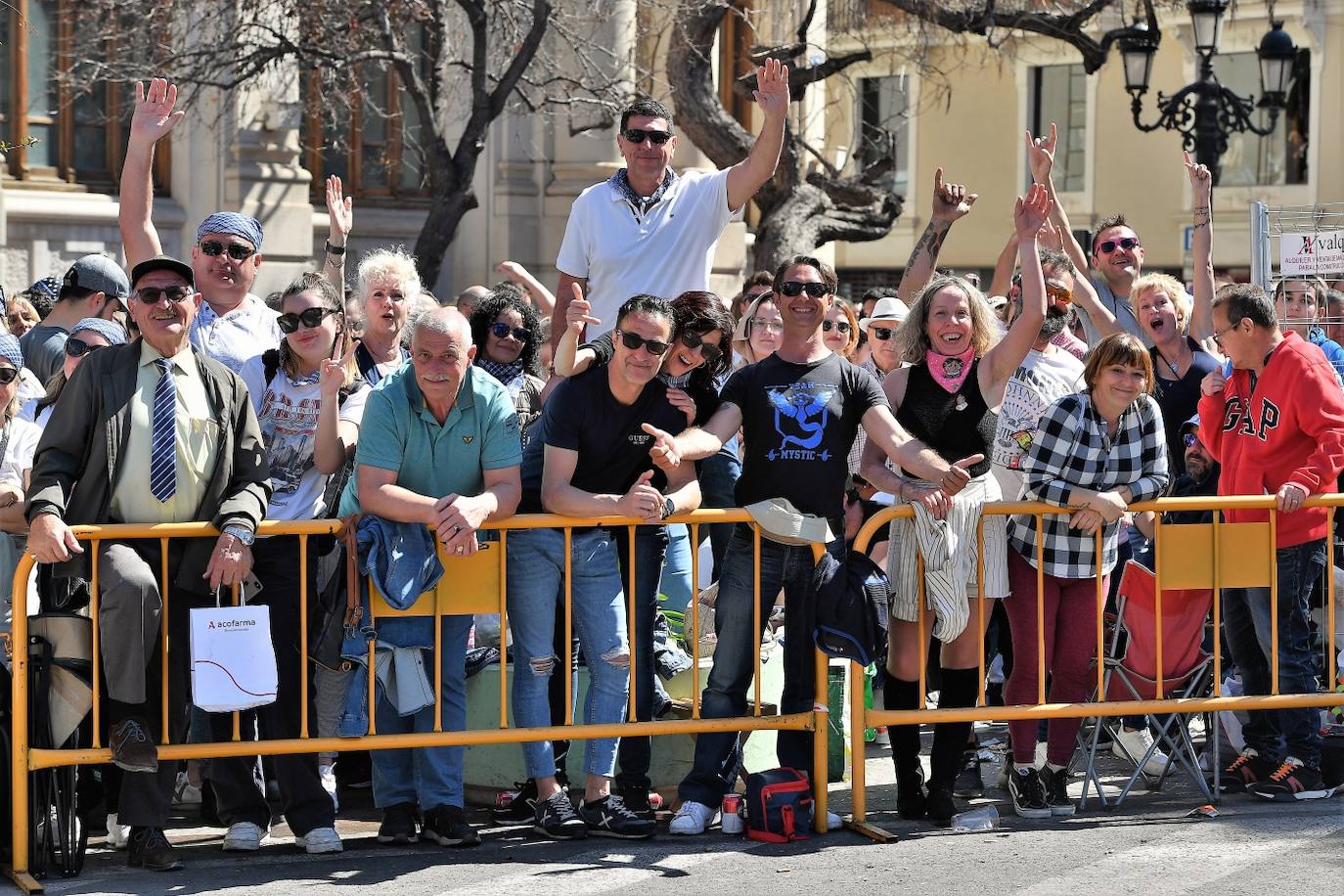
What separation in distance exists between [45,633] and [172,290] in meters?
1.25

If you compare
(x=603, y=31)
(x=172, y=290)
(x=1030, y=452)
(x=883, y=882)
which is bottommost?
(x=883, y=882)

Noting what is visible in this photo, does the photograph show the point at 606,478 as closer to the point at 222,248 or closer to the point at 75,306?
the point at 222,248

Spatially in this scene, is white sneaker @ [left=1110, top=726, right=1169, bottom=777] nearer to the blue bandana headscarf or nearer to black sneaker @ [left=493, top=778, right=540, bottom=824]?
black sneaker @ [left=493, top=778, right=540, bottom=824]

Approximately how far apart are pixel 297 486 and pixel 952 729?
8.79 feet

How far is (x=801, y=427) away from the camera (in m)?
7.03

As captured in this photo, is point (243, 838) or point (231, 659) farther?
point (243, 838)

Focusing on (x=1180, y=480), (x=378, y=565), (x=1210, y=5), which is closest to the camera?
(x=378, y=565)

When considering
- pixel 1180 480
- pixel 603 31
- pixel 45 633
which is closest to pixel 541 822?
pixel 45 633

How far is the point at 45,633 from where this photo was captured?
6426mm

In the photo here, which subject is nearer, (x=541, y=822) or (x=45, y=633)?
(x=45, y=633)

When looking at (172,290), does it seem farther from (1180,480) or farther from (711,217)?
(1180,480)

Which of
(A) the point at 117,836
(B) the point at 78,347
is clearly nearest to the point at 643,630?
(A) the point at 117,836

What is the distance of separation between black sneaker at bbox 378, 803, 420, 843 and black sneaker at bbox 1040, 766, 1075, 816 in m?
2.44

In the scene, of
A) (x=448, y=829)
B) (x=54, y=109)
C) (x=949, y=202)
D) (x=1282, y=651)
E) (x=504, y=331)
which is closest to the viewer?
(x=448, y=829)
